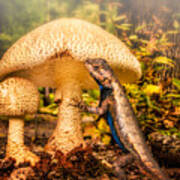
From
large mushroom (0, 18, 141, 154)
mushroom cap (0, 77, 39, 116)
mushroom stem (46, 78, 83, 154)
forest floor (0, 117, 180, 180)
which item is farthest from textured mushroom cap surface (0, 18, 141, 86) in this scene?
forest floor (0, 117, 180, 180)

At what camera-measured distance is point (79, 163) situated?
1366 millimetres

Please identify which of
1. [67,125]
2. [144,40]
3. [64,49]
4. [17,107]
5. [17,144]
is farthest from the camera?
[144,40]

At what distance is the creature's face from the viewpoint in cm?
126

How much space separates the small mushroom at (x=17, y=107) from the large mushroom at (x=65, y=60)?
5.0 inches

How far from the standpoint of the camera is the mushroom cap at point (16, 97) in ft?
4.51

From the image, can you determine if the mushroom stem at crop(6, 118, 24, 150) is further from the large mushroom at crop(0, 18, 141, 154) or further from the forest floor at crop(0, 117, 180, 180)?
the large mushroom at crop(0, 18, 141, 154)

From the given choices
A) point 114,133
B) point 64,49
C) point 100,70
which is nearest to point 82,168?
point 114,133

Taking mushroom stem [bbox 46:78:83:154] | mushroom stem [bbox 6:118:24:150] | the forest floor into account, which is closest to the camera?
the forest floor

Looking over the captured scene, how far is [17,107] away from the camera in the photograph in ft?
4.56

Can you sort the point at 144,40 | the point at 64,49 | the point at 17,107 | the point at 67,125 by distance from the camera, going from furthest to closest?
1. the point at 144,40
2. the point at 67,125
3. the point at 17,107
4. the point at 64,49

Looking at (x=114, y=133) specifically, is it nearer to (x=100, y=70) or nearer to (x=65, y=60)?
(x=100, y=70)

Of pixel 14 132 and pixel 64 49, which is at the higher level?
pixel 64 49

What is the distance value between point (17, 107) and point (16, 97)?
0.08 m

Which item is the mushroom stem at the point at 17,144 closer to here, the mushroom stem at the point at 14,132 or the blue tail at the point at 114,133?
the mushroom stem at the point at 14,132
